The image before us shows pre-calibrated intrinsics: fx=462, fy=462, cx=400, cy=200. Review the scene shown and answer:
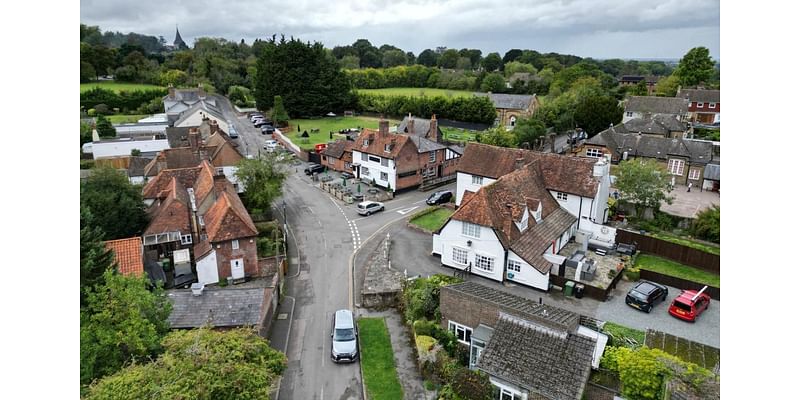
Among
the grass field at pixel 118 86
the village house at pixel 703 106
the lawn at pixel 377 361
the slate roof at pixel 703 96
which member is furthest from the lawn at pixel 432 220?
the grass field at pixel 118 86

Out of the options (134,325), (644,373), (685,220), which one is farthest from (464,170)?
(134,325)

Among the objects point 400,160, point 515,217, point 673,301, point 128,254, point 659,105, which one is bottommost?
point 673,301

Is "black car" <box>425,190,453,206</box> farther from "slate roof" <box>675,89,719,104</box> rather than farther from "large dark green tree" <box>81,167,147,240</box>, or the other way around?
"slate roof" <box>675,89,719,104</box>

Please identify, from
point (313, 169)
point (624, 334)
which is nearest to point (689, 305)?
point (624, 334)

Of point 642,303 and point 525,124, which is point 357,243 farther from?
point 525,124

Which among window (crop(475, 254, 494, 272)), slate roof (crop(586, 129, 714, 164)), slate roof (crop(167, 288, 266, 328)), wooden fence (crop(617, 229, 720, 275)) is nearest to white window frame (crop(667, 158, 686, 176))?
slate roof (crop(586, 129, 714, 164))

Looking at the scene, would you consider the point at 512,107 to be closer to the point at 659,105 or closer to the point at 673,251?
the point at 659,105
